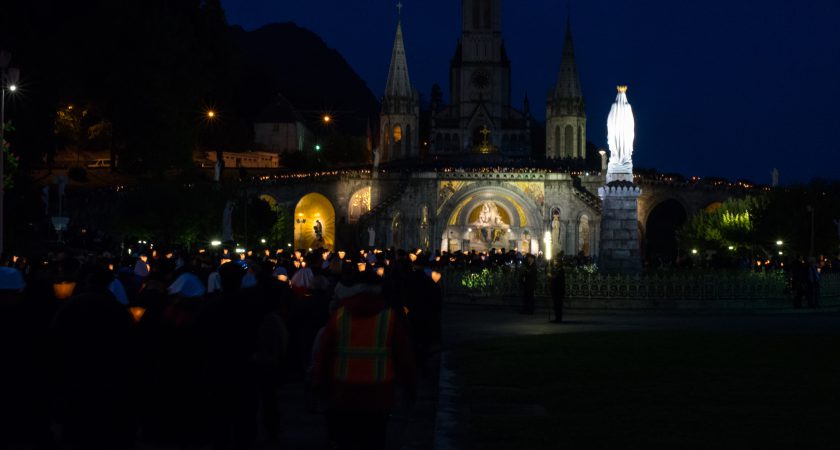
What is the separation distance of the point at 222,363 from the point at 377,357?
1464 mm

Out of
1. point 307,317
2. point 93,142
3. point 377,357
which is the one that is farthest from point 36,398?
point 93,142

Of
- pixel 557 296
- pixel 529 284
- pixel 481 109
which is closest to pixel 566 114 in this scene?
pixel 481 109

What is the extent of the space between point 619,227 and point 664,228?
57123 mm

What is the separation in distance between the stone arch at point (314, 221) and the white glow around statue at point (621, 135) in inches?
1898

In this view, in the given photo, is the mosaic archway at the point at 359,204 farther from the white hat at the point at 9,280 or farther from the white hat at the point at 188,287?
the white hat at the point at 9,280

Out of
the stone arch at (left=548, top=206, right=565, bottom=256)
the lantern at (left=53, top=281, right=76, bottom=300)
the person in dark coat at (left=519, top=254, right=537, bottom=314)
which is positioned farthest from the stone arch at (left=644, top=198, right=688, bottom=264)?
the lantern at (left=53, top=281, right=76, bottom=300)

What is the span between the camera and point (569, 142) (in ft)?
343

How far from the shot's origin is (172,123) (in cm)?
6644

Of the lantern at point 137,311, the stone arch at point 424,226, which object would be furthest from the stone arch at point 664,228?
the lantern at point 137,311

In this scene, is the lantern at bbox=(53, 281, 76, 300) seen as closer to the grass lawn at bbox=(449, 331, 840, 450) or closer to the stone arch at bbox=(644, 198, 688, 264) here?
the grass lawn at bbox=(449, 331, 840, 450)

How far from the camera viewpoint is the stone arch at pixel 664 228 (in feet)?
278

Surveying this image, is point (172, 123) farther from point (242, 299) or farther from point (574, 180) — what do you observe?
point (242, 299)

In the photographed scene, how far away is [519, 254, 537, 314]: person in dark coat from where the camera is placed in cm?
3008

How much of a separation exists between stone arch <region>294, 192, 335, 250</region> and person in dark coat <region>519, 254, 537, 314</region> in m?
47.8
